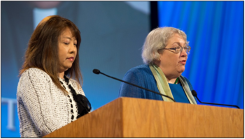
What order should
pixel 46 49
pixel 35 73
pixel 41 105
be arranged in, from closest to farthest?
1. pixel 41 105
2. pixel 35 73
3. pixel 46 49

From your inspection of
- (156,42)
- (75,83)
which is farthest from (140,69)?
(75,83)

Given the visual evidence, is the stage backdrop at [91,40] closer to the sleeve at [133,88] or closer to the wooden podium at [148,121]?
the sleeve at [133,88]

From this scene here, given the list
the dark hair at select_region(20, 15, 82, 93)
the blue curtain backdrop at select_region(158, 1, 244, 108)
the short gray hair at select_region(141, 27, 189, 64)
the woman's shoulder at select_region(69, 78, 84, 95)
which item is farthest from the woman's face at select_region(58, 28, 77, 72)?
the blue curtain backdrop at select_region(158, 1, 244, 108)

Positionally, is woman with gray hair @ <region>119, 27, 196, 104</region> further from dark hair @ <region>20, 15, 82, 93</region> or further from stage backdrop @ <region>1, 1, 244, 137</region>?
stage backdrop @ <region>1, 1, 244, 137</region>

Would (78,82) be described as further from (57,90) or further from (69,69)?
(57,90)

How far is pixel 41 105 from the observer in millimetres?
1703

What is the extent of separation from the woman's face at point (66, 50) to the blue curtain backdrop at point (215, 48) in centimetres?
239

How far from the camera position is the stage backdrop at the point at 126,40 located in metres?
3.51

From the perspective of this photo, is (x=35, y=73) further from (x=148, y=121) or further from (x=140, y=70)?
(x=140, y=70)

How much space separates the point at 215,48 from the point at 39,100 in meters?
2.85

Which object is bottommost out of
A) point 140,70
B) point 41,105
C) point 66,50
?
point 41,105

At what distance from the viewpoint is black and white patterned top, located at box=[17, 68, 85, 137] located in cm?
168

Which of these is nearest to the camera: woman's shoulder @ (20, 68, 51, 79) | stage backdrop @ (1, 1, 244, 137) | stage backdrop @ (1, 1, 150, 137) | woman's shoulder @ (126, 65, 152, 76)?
woman's shoulder @ (20, 68, 51, 79)

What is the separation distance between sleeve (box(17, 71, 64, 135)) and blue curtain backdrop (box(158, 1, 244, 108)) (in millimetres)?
2634
